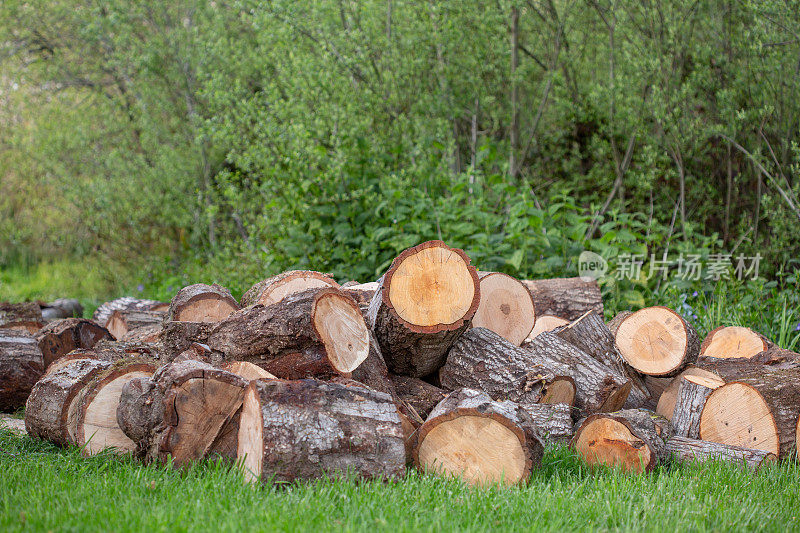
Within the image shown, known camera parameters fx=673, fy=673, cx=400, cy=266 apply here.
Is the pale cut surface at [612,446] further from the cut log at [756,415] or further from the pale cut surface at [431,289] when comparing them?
the pale cut surface at [431,289]

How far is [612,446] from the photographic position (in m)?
3.28

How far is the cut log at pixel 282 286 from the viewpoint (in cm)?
Result: 418

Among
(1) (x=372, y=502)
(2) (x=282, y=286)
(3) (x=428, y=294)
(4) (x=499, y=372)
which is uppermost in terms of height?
(3) (x=428, y=294)

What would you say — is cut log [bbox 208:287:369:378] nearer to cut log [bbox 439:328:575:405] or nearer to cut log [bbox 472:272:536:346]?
cut log [bbox 439:328:575:405]

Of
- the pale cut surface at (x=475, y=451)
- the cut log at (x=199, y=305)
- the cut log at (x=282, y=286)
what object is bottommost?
the pale cut surface at (x=475, y=451)

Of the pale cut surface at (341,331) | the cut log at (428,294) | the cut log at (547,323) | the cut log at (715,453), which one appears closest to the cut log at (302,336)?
the pale cut surface at (341,331)

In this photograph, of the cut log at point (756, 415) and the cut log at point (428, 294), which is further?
the cut log at point (756, 415)

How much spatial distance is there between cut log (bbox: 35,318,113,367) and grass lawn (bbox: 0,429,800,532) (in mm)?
2015

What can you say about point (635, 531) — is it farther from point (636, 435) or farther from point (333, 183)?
point (333, 183)

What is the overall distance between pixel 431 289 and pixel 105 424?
179 cm

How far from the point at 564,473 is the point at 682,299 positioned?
368cm

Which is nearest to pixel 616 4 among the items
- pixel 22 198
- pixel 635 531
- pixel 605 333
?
pixel 605 333

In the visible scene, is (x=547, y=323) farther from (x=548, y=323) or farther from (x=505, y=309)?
(x=505, y=309)

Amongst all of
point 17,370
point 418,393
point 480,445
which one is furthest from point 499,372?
point 17,370
